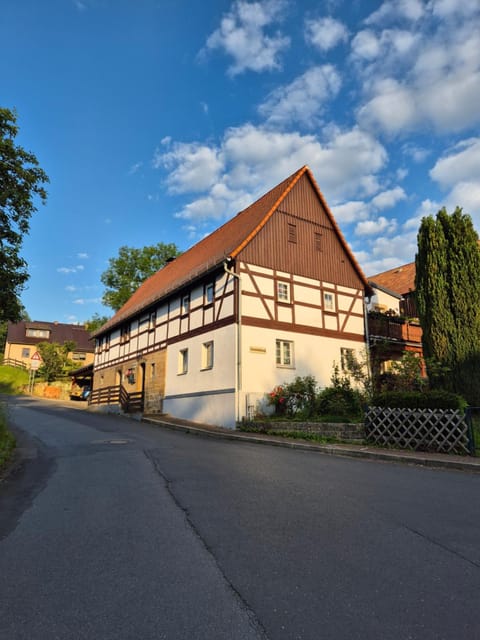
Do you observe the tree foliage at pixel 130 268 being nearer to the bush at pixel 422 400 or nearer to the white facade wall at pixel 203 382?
the white facade wall at pixel 203 382

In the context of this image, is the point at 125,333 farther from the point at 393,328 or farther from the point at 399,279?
the point at 399,279

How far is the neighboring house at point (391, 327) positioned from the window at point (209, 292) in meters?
8.84

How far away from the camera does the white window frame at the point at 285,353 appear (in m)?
19.9

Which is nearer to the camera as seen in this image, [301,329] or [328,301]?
[301,329]

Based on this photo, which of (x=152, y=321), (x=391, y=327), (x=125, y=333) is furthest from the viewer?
(x=125, y=333)

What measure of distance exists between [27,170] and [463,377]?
1592 centimetres

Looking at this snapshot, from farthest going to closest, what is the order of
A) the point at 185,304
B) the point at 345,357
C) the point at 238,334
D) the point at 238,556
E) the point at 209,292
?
the point at 185,304 < the point at 345,357 < the point at 209,292 < the point at 238,334 < the point at 238,556

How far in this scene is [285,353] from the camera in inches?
799

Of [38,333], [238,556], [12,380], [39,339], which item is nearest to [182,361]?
[238,556]

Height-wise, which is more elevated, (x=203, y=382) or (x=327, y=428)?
(x=203, y=382)

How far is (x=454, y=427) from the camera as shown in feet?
36.1

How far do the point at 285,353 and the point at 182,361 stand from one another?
222 inches

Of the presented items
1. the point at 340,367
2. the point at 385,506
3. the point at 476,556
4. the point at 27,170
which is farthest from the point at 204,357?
the point at 476,556

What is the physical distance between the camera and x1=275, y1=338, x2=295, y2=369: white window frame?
65.3ft
